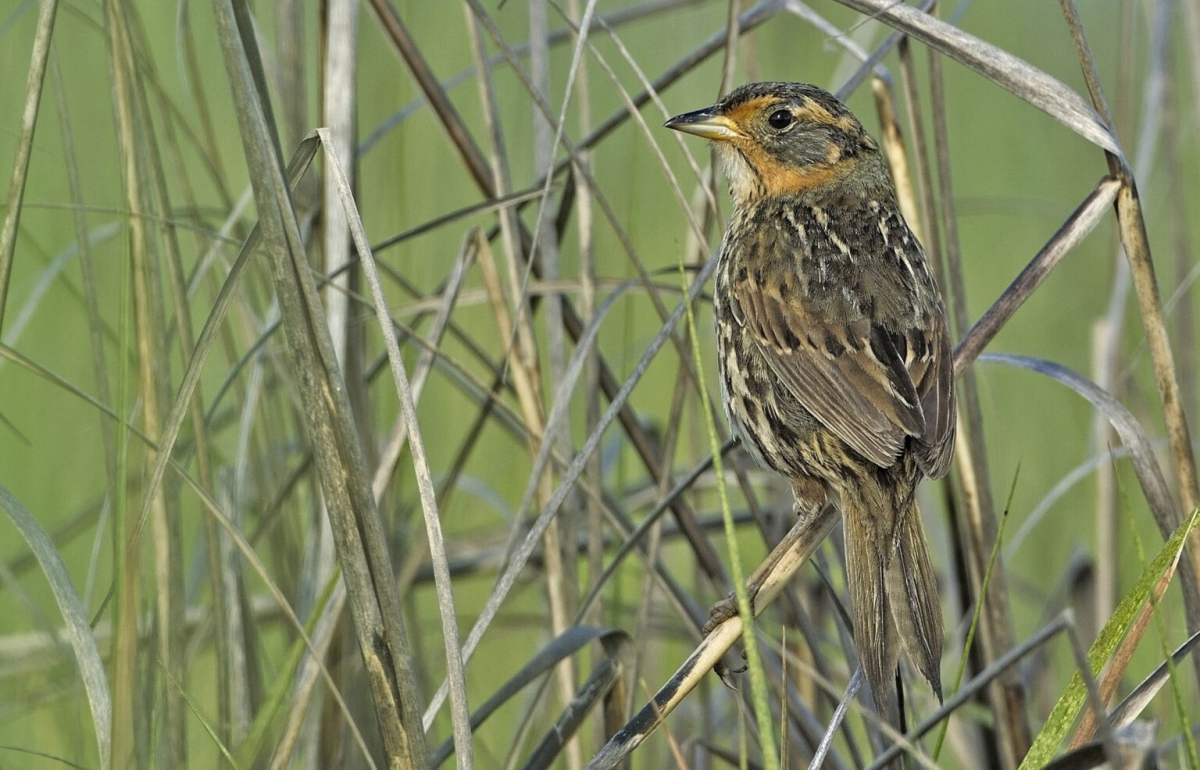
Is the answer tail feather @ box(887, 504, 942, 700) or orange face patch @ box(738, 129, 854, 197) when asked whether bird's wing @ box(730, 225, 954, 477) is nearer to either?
tail feather @ box(887, 504, 942, 700)

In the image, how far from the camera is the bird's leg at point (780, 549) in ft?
7.89

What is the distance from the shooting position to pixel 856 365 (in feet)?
8.72

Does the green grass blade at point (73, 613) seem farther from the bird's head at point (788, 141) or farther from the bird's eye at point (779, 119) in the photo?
the bird's eye at point (779, 119)

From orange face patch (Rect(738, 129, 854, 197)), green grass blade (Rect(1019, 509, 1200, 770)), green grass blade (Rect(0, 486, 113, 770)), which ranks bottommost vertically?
green grass blade (Rect(1019, 509, 1200, 770))

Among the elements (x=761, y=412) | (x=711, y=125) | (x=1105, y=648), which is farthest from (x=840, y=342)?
(x=1105, y=648)

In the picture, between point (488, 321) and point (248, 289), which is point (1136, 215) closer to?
point (248, 289)

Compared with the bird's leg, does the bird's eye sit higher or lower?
higher

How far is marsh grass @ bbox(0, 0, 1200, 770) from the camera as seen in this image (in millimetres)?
1711

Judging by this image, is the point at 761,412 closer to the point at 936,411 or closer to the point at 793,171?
the point at 936,411

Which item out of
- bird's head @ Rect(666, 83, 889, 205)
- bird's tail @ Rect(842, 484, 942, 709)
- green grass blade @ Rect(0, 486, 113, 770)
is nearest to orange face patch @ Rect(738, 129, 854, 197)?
bird's head @ Rect(666, 83, 889, 205)

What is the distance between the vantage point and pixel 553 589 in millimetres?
2824

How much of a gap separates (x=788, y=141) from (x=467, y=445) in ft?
3.58

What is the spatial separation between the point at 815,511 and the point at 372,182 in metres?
1.88

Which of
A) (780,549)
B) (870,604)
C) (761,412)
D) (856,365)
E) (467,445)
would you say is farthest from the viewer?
(467,445)
